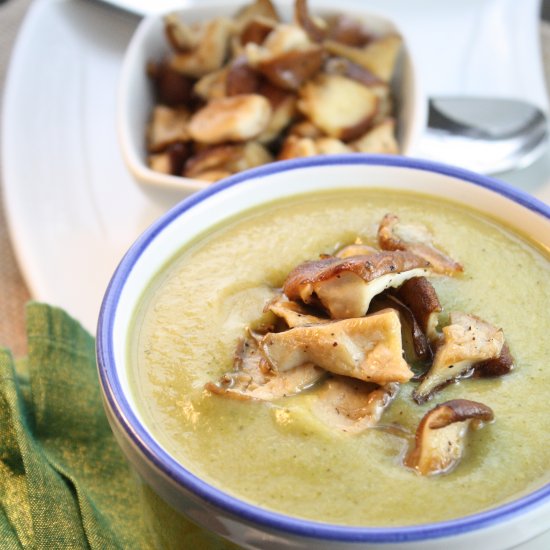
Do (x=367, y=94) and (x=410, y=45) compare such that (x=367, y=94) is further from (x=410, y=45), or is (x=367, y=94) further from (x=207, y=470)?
(x=207, y=470)

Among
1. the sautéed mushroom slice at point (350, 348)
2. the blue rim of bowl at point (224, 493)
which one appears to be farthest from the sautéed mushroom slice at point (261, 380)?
the blue rim of bowl at point (224, 493)

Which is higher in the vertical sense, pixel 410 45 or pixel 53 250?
pixel 410 45

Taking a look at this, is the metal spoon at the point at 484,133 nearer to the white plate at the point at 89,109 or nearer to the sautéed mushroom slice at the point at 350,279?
the white plate at the point at 89,109

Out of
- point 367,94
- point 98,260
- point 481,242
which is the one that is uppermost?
point 481,242

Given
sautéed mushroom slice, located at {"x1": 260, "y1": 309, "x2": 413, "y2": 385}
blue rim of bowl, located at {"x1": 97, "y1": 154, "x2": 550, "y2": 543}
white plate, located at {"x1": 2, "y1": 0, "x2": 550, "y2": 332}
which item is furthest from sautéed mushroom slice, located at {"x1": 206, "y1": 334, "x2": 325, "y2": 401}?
white plate, located at {"x1": 2, "y1": 0, "x2": 550, "y2": 332}

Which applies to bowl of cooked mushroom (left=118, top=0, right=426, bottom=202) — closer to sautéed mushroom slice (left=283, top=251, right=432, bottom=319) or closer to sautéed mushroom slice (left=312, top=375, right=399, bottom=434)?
sautéed mushroom slice (left=283, top=251, right=432, bottom=319)

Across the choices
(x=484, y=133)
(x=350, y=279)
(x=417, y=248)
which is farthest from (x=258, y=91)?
(x=350, y=279)

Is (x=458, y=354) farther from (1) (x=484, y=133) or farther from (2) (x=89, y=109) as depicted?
(2) (x=89, y=109)

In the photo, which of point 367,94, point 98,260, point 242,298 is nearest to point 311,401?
point 242,298
